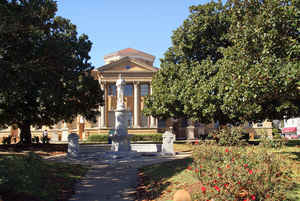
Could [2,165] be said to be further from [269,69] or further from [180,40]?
[180,40]

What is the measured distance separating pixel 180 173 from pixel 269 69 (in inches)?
193

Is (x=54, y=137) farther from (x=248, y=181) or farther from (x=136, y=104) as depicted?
(x=248, y=181)

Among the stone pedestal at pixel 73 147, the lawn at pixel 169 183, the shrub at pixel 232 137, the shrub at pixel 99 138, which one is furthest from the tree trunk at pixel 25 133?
the shrub at pixel 232 137

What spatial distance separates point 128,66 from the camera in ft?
157

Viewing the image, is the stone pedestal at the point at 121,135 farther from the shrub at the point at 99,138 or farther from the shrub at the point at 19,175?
the shrub at the point at 99,138

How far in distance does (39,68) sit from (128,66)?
34899 millimetres

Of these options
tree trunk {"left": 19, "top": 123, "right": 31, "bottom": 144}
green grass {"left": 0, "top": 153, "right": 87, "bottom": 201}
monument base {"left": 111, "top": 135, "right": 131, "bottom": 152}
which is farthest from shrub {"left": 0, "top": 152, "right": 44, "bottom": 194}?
tree trunk {"left": 19, "top": 123, "right": 31, "bottom": 144}

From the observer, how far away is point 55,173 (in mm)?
11469

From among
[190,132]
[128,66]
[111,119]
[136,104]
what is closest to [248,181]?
[136,104]

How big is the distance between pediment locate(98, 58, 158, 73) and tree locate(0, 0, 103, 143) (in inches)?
824

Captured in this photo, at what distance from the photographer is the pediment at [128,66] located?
4738 cm

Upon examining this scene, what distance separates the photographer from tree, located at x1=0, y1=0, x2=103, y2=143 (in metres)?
12.4

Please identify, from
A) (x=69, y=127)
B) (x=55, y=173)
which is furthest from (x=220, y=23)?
(x=69, y=127)

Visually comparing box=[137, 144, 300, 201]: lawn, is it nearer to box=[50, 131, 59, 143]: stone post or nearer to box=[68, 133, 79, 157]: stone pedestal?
box=[68, 133, 79, 157]: stone pedestal
